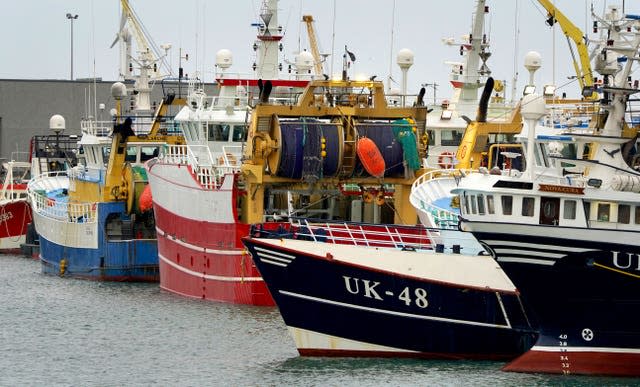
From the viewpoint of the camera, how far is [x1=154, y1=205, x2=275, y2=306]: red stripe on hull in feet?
152

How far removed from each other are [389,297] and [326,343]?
6.01 ft

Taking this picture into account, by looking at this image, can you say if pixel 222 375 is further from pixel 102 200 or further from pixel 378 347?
pixel 102 200

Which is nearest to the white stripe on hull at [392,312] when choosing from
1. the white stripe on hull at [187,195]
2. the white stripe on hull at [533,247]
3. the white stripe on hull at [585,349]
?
the white stripe on hull at [585,349]

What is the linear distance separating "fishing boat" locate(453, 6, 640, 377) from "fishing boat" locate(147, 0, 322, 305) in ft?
40.7

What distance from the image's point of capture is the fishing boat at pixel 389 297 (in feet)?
117

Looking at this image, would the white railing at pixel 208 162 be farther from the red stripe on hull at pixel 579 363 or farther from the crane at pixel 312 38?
the red stripe on hull at pixel 579 363

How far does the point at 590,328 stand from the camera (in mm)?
34656

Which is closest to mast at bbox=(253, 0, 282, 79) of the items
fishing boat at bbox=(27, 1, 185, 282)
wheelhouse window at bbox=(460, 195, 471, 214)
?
fishing boat at bbox=(27, 1, 185, 282)

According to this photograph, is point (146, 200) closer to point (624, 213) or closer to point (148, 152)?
point (148, 152)

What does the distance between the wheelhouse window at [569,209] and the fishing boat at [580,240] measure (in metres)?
0.02

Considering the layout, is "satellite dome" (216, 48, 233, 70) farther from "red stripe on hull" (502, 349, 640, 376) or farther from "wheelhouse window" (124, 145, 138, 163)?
"red stripe on hull" (502, 349, 640, 376)

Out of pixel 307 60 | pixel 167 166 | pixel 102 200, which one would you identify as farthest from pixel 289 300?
pixel 102 200

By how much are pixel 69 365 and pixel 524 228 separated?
10.9 m

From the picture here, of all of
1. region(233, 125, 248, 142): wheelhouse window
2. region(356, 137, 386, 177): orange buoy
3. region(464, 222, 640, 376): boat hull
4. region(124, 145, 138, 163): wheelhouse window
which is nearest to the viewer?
region(464, 222, 640, 376): boat hull
